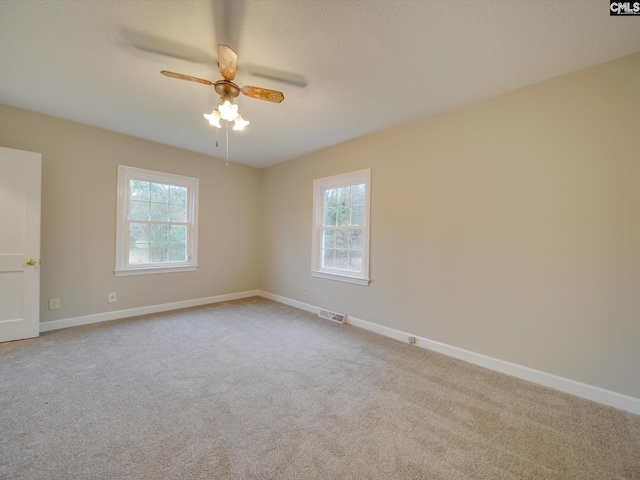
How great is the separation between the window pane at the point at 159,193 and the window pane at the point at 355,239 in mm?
2922

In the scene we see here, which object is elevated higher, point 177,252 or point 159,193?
point 159,193

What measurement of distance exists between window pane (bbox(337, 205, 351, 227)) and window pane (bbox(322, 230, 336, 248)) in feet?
0.70

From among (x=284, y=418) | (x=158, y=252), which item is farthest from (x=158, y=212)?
(x=284, y=418)

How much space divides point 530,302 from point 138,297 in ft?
15.6

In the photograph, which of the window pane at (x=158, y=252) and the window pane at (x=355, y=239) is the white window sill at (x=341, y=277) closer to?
the window pane at (x=355, y=239)

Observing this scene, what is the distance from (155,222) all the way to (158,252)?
1.52ft

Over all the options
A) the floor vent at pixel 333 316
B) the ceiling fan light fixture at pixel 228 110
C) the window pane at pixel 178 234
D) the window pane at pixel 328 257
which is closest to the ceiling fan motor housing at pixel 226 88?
the ceiling fan light fixture at pixel 228 110

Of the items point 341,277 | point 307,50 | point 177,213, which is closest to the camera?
point 307,50

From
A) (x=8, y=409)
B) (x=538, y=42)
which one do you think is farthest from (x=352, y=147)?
(x=8, y=409)

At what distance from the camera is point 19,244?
2.85 metres

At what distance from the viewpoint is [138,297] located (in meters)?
3.88

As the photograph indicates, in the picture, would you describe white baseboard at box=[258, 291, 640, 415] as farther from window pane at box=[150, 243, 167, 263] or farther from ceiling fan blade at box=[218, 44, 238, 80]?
window pane at box=[150, 243, 167, 263]

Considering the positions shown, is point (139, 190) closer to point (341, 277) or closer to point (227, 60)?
point (227, 60)

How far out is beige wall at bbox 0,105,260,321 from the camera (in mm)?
3150
